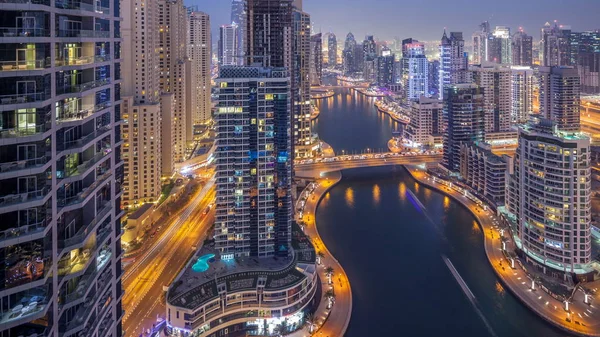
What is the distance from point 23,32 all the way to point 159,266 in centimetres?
1414

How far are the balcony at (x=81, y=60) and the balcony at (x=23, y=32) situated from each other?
0.32 metres

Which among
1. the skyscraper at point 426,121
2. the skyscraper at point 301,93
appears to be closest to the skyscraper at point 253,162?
the skyscraper at point 301,93

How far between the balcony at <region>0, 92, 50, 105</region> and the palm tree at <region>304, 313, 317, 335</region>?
36.9 feet

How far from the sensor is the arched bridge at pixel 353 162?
A: 99.4 ft

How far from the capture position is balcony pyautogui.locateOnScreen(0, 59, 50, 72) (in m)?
3.63

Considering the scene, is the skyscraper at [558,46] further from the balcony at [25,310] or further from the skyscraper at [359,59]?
the balcony at [25,310]

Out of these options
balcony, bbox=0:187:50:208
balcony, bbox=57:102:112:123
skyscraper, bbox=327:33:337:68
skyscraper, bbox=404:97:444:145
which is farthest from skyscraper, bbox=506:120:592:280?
skyscraper, bbox=327:33:337:68

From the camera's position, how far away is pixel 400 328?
46.5 ft

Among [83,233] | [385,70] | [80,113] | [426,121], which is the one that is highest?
[385,70]

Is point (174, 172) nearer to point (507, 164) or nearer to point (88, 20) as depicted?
point (507, 164)

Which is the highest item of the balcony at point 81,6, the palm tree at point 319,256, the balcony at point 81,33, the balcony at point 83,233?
the balcony at point 81,6

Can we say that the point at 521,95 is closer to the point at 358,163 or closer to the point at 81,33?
the point at 358,163

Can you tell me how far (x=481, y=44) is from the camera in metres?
72.5

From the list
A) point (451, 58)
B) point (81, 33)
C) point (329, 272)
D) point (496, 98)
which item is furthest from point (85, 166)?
point (451, 58)
